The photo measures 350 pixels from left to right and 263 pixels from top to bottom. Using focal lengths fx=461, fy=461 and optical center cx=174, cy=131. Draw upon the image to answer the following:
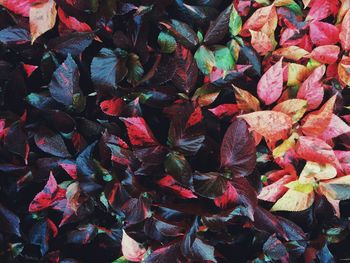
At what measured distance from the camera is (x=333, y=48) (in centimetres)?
92

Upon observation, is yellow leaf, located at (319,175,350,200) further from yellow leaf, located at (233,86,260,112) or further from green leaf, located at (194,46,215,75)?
green leaf, located at (194,46,215,75)

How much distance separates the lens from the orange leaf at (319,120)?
837mm

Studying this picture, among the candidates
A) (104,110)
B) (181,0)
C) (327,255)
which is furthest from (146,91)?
(327,255)

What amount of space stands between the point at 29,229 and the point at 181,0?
54cm

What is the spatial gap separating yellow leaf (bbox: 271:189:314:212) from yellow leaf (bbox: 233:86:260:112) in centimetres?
17

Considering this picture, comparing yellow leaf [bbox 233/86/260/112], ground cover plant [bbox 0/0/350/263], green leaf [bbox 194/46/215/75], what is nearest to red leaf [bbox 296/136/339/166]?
ground cover plant [bbox 0/0/350/263]

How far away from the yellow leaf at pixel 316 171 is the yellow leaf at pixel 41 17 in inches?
20.8

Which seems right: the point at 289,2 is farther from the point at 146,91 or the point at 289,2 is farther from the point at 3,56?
the point at 3,56

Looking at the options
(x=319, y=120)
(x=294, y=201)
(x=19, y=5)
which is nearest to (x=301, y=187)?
(x=294, y=201)

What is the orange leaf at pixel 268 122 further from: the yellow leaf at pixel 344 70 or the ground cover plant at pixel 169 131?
the yellow leaf at pixel 344 70

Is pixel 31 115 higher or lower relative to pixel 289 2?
Answer: lower

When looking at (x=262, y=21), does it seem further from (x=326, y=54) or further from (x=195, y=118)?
(x=195, y=118)

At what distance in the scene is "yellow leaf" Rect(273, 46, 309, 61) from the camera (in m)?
0.92

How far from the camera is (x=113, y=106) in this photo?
2.69 ft
